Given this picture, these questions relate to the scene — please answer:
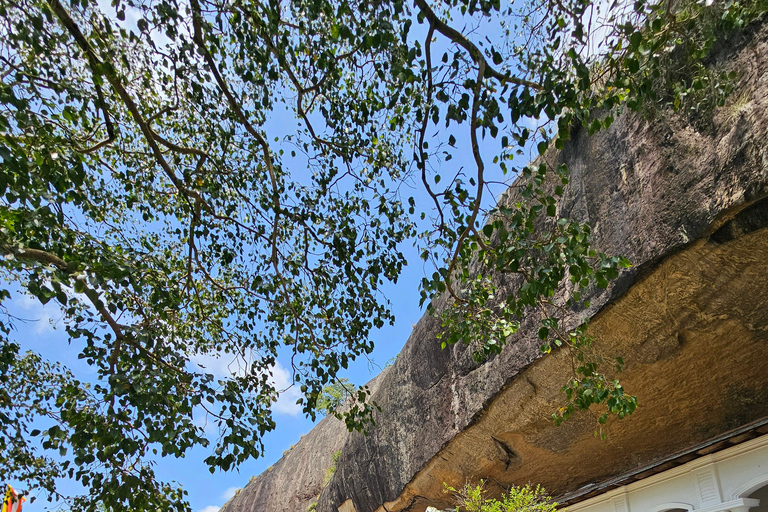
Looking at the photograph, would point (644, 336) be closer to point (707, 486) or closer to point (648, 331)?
point (648, 331)

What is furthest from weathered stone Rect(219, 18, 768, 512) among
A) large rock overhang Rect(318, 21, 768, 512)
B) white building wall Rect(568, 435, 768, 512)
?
white building wall Rect(568, 435, 768, 512)

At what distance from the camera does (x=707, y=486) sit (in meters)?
6.86

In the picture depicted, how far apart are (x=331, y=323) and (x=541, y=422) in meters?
3.60

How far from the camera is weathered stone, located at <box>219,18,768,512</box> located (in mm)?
4973

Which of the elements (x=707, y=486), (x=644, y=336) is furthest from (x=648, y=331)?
(x=707, y=486)

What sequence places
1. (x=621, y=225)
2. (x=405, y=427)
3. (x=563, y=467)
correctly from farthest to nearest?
(x=405, y=427), (x=563, y=467), (x=621, y=225)

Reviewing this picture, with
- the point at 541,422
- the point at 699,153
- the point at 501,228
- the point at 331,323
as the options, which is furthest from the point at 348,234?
the point at 541,422

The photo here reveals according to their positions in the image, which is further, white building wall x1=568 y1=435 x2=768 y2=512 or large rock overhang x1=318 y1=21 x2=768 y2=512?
white building wall x1=568 y1=435 x2=768 y2=512

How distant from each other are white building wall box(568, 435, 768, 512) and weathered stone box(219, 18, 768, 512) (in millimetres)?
423

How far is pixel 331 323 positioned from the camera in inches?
235

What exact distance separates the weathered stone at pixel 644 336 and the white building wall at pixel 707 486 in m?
0.42

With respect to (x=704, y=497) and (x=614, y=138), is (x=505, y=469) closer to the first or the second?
(x=704, y=497)

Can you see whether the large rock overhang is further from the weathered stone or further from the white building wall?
the white building wall

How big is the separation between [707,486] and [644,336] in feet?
7.17
